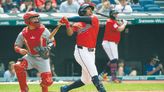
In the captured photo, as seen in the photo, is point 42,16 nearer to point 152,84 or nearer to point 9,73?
point 9,73

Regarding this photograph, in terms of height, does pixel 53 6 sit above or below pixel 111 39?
above

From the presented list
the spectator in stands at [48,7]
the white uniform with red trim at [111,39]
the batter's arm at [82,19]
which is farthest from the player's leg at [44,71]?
the spectator in stands at [48,7]

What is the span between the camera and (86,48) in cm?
1020

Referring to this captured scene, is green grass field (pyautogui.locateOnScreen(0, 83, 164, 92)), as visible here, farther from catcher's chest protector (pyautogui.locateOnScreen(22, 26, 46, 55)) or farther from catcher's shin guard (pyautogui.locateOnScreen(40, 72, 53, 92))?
catcher's chest protector (pyautogui.locateOnScreen(22, 26, 46, 55))

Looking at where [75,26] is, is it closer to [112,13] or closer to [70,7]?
[112,13]

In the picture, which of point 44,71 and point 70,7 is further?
point 70,7

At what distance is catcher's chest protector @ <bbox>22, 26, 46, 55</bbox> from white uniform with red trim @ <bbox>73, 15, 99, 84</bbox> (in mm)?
640

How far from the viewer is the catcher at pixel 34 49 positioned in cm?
988

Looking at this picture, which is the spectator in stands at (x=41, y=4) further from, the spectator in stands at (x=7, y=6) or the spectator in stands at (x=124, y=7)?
the spectator in stands at (x=124, y=7)

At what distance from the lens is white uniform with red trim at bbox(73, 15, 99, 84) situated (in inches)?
398

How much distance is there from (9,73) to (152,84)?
12.3 feet

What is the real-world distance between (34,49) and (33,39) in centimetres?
17

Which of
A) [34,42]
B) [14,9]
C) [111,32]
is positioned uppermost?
[34,42]

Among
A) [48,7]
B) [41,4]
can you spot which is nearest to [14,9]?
[41,4]
